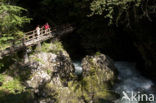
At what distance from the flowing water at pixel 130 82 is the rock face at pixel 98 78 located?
0.70 m

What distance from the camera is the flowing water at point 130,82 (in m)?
11.8

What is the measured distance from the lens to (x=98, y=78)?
12.0 metres

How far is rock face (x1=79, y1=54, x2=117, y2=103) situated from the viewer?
35.8 feet

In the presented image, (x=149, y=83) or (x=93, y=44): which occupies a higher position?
(x=93, y=44)

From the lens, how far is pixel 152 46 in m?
12.4

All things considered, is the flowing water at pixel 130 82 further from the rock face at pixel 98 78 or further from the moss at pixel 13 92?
the moss at pixel 13 92

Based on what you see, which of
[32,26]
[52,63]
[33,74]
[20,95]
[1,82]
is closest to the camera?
[20,95]

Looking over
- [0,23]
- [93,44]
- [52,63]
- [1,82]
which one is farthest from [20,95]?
[93,44]

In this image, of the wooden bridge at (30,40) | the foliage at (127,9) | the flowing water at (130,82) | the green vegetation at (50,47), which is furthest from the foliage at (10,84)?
the foliage at (127,9)

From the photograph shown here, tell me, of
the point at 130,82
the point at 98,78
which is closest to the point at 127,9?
the point at 98,78

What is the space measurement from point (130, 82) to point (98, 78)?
303 centimetres

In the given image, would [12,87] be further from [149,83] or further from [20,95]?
[149,83]

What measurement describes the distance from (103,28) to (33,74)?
28.3 ft

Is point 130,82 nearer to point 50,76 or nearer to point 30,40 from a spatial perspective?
point 50,76
